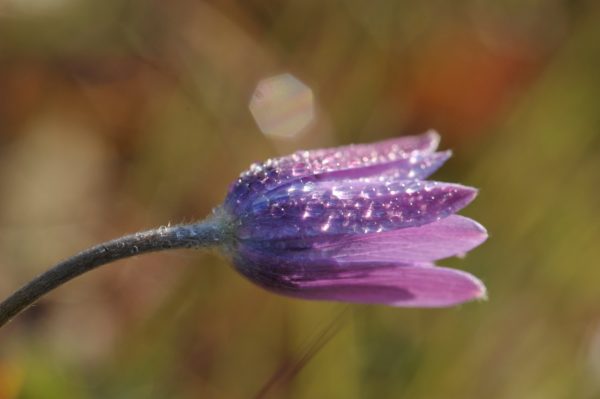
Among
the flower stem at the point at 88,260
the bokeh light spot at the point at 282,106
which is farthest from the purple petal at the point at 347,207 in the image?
the bokeh light spot at the point at 282,106

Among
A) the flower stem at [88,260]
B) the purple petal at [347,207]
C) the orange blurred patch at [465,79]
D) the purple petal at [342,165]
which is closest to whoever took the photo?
the flower stem at [88,260]

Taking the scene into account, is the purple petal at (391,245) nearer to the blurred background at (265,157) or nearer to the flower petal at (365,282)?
the flower petal at (365,282)

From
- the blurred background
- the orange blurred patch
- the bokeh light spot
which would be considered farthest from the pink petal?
the orange blurred patch

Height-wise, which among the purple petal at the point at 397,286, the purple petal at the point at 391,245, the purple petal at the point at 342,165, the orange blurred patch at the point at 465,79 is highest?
the orange blurred patch at the point at 465,79

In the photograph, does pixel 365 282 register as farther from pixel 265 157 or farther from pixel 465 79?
pixel 465 79

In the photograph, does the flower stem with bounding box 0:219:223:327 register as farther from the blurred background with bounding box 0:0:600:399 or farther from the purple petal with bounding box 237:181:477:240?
the blurred background with bounding box 0:0:600:399

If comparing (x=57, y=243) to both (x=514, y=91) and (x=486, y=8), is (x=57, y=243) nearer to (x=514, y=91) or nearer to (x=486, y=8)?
(x=514, y=91)

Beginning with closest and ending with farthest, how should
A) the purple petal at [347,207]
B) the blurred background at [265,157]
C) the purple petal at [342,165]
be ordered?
the purple petal at [347,207], the purple petal at [342,165], the blurred background at [265,157]

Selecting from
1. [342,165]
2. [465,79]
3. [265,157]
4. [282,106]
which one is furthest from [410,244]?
[465,79]
